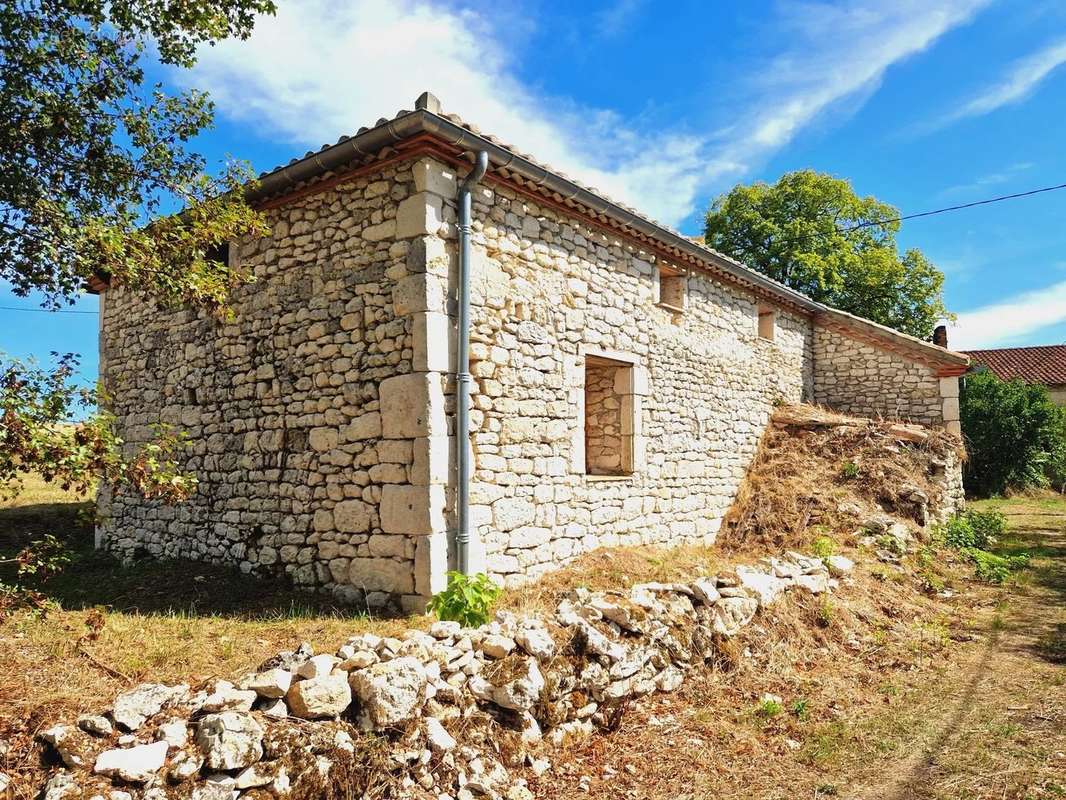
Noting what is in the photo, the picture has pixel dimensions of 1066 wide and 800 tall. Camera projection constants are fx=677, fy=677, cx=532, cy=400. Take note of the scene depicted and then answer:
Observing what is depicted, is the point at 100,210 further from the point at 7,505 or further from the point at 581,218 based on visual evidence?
the point at 7,505

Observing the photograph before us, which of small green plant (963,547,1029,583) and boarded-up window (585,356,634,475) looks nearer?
boarded-up window (585,356,634,475)

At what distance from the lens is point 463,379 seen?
19.9 feet

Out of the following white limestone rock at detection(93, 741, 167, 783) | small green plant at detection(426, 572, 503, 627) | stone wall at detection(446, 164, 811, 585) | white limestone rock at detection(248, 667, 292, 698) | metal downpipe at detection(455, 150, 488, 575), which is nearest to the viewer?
white limestone rock at detection(93, 741, 167, 783)

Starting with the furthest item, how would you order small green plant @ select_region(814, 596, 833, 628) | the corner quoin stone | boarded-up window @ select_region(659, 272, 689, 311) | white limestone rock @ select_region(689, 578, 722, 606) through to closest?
boarded-up window @ select_region(659, 272, 689, 311) < small green plant @ select_region(814, 596, 833, 628) < white limestone rock @ select_region(689, 578, 722, 606) < the corner quoin stone

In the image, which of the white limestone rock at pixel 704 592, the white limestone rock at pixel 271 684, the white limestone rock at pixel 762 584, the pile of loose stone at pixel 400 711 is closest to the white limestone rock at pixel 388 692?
the pile of loose stone at pixel 400 711

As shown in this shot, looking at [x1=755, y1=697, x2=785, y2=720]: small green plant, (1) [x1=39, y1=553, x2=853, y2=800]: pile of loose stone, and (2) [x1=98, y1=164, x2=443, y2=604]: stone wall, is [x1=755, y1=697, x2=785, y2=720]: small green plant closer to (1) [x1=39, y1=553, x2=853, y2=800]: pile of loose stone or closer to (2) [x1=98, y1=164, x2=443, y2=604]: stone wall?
(1) [x1=39, y1=553, x2=853, y2=800]: pile of loose stone

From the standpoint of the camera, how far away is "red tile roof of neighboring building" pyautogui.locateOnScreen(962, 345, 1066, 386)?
25125mm

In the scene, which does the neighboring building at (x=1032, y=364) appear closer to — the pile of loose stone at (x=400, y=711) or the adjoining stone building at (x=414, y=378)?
the adjoining stone building at (x=414, y=378)

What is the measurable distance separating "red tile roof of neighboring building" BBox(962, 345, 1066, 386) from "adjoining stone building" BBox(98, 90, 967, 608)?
21.5 meters

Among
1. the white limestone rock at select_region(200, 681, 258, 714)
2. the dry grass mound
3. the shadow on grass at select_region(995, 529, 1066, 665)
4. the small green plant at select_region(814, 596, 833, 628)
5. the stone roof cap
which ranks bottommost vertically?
the shadow on grass at select_region(995, 529, 1066, 665)

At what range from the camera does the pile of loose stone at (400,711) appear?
327 cm

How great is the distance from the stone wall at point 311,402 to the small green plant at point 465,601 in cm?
45

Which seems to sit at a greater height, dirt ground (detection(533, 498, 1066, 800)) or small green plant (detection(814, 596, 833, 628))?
small green plant (detection(814, 596, 833, 628))

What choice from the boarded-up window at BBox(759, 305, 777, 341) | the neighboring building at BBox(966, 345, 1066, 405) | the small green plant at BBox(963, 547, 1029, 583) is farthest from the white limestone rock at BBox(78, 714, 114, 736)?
the neighboring building at BBox(966, 345, 1066, 405)
